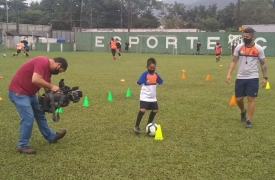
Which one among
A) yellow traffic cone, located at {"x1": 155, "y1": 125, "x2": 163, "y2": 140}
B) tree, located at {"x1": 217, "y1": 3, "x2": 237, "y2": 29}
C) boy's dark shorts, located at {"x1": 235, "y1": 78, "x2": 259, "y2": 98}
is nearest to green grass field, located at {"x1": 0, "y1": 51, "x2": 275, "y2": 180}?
yellow traffic cone, located at {"x1": 155, "y1": 125, "x2": 163, "y2": 140}

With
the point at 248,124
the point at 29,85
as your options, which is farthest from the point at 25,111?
the point at 248,124

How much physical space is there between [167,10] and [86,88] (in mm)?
92873

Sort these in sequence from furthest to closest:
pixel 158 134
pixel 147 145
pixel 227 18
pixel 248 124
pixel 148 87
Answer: pixel 227 18, pixel 248 124, pixel 148 87, pixel 158 134, pixel 147 145

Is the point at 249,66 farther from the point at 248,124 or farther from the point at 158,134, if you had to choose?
the point at 158,134

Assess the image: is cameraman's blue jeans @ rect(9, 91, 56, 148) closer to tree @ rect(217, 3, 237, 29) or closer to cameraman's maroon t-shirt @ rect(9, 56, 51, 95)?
cameraman's maroon t-shirt @ rect(9, 56, 51, 95)

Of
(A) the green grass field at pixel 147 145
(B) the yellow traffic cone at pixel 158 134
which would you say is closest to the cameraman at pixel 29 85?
(A) the green grass field at pixel 147 145

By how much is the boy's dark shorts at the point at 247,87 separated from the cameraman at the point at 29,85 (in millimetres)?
3795

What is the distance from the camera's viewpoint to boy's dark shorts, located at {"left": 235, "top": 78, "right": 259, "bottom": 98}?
713 cm

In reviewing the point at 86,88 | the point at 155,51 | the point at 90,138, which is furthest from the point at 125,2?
the point at 90,138

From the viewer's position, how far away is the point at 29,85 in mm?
5246

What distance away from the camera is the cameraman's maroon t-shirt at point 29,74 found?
16.5ft

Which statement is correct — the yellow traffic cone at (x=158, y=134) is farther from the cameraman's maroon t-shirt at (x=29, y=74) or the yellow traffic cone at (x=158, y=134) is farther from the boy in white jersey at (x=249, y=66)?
the cameraman's maroon t-shirt at (x=29, y=74)

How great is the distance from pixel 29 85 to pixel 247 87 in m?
4.33

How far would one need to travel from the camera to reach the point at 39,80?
4.94 metres
